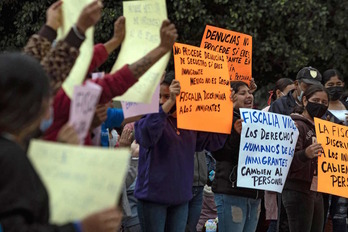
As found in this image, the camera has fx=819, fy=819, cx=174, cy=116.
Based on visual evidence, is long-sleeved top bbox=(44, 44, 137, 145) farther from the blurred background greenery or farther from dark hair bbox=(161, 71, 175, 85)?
the blurred background greenery

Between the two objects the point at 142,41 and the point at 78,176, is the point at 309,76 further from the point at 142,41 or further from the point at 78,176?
the point at 78,176

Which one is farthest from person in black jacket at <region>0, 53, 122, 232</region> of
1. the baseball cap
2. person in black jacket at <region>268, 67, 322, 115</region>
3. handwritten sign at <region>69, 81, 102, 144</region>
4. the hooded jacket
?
the baseball cap

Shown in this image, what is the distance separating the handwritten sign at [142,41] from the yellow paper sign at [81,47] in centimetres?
89

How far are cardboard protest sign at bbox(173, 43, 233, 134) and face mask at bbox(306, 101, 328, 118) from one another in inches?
39.0

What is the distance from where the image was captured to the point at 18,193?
8.59 feet

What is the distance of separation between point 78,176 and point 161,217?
11.2 feet

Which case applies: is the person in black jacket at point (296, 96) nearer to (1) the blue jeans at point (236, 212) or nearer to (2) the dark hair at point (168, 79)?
(1) the blue jeans at point (236, 212)

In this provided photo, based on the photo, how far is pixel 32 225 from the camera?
2670 millimetres

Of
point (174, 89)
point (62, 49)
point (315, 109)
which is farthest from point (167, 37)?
point (315, 109)

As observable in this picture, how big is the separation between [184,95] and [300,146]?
151cm

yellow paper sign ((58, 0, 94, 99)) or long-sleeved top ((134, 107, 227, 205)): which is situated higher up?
yellow paper sign ((58, 0, 94, 99))

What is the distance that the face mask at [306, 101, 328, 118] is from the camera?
736 cm

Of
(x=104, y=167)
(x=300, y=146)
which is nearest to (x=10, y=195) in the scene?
(x=104, y=167)

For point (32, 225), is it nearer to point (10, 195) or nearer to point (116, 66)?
point (10, 195)
